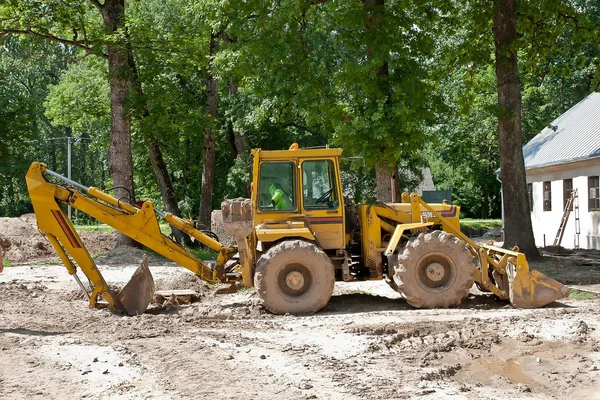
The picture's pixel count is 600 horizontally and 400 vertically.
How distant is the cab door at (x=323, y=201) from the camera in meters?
12.9

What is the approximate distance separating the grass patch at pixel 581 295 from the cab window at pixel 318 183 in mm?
4660

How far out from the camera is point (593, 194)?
27422mm

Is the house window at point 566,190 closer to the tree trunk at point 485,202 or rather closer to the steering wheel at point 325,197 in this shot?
the steering wheel at point 325,197

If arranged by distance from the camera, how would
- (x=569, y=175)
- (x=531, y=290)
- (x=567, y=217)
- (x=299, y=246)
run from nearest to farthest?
1. (x=299, y=246)
2. (x=531, y=290)
3. (x=567, y=217)
4. (x=569, y=175)

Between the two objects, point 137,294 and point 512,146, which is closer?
point 137,294

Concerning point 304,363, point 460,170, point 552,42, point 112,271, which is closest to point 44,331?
point 304,363

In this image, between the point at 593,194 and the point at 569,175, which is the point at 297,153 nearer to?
the point at 593,194

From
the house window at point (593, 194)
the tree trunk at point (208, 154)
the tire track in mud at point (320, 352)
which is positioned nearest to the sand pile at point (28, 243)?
the tree trunk at point (208, 154)

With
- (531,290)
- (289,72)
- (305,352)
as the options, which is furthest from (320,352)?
(289,72)

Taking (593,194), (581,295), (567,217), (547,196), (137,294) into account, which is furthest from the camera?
(547,196)

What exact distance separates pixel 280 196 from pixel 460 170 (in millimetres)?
46863

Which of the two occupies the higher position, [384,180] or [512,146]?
[512,146]

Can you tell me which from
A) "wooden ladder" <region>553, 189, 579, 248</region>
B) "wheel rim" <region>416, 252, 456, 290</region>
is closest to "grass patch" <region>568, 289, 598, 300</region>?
"wheel rim" <region>416, 252, 456, 290</region>

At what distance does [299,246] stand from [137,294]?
2812 mm
